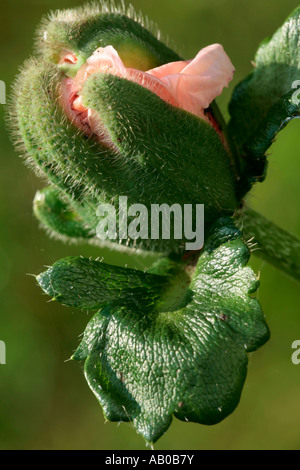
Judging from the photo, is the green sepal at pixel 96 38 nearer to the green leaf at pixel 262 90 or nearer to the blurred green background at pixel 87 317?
the green leaf at pixel 262 90

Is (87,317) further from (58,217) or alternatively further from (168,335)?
(168,335)

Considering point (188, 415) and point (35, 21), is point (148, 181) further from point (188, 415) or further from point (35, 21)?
point (35, 21)

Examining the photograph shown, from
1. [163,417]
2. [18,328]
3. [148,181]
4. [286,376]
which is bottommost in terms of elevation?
[18,328]

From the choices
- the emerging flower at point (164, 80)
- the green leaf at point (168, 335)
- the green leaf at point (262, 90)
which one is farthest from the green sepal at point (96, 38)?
the green leaf at point (168, 335)

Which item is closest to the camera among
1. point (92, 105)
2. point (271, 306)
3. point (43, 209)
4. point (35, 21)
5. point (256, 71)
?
point (92, 105)

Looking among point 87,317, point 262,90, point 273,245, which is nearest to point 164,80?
point 262,90

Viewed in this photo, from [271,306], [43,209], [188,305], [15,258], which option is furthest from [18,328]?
[188,305]

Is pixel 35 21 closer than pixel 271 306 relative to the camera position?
No
